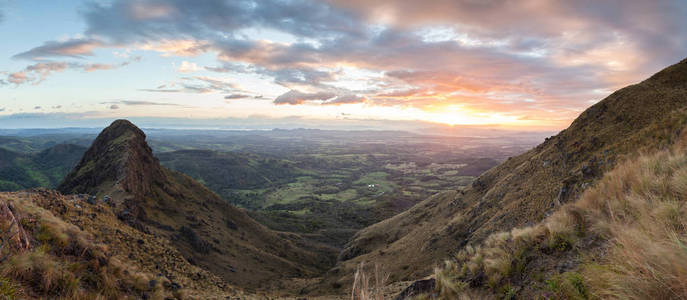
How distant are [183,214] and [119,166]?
1222cm

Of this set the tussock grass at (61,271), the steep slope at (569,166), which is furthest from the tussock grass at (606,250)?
the tussock grass at (61,271)

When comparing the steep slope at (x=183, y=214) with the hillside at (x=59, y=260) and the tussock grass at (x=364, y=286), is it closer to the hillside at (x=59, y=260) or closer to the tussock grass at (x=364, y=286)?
the hillside at (x=59, y=260)

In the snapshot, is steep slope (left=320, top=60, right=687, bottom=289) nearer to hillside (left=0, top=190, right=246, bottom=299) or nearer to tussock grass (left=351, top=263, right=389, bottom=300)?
tussock grass (left=351, top=263, right=389, bottom=300)

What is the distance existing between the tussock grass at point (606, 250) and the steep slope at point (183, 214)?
30.4 m

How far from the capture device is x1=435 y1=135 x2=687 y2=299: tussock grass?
13.0 feet

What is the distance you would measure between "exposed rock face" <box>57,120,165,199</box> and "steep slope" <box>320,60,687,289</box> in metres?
33.8

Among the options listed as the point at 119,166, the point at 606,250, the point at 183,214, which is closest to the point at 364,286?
the point at 606,250

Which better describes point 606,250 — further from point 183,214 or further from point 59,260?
point 183,214

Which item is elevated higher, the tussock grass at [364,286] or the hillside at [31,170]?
the tussock grass at [364,286]

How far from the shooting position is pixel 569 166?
24.2 meters

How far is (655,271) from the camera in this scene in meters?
3.87

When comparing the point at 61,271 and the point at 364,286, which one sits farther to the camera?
the point at 61,271

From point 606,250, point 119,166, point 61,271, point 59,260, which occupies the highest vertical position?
point 606,250

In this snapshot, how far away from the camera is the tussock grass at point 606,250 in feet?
13.0
